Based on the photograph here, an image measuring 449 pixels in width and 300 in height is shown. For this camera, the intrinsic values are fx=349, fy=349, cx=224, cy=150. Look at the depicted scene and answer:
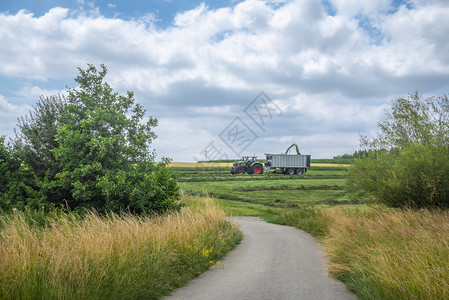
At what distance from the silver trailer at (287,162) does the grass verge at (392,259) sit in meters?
41.5

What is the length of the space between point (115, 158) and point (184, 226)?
14.2 feet

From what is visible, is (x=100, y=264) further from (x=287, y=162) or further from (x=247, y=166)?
(x=287, y=162)

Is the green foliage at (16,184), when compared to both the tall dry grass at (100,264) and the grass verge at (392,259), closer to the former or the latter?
the tall dry grass at (100,264)

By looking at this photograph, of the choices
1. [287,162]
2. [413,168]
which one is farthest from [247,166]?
[413,168]

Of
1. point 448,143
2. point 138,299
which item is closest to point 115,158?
point 138,299

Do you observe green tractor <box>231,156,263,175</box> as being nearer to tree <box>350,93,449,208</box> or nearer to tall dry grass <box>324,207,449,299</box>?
tree <box>350,93,449,208</box>

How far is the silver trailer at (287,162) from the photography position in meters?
53.9

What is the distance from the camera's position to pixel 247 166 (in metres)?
50.3

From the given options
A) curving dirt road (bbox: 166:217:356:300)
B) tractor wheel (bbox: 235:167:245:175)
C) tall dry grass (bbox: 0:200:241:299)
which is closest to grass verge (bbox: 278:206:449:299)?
curving dirt road (bbox: 166:217:356:300)


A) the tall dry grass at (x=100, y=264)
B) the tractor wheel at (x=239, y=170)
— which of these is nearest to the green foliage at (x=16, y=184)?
the tall dry grass at (x=100, y=264)

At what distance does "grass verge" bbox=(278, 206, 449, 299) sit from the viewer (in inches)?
243

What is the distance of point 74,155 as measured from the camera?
1293 centimetres

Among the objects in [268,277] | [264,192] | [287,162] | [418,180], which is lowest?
[264,192]

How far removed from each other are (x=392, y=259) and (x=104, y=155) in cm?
988
